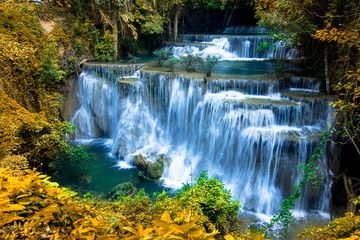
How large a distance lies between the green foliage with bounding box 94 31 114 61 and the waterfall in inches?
59.4

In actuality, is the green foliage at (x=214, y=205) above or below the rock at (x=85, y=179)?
above

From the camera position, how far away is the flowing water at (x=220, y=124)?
745 centimetres

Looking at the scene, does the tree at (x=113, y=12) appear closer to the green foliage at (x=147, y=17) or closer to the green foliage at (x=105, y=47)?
the green foliage at (x=105, y=47)

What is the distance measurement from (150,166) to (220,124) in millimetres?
3342

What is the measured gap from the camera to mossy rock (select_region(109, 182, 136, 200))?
7.45 metres

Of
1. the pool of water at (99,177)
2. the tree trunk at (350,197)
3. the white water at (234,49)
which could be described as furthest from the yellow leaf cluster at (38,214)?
the white water at (234,49)

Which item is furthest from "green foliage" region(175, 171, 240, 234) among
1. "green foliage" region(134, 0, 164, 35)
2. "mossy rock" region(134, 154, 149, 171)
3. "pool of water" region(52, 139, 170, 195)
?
"green foliage" region(134, 0, 164, 35)

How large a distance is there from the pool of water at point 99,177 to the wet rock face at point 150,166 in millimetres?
241

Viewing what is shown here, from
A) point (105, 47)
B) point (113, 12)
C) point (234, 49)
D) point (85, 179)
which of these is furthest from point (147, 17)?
point (85, 179)

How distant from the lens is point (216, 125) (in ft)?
28.9

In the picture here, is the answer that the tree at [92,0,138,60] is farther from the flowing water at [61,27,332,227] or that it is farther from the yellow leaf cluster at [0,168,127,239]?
the yellow leaf cluster at [0,168,127,239]

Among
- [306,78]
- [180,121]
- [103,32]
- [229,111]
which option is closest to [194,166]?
[180,121]

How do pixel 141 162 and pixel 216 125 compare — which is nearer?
pixel 216 125

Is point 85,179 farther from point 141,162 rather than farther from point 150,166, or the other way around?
point 150,166
